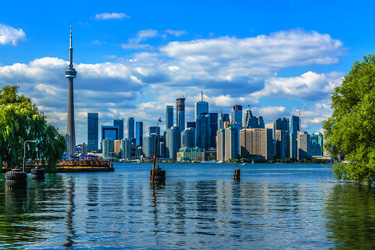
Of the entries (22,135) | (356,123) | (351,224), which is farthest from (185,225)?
(22,135)


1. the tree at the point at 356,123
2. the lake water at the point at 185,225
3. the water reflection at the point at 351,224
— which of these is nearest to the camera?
the lake water at the point at 185,225

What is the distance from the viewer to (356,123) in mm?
52469

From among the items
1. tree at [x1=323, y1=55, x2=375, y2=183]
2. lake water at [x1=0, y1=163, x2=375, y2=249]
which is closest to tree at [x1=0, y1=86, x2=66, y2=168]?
lake water at [x1=0, y1=163, x2=375, y2=249]

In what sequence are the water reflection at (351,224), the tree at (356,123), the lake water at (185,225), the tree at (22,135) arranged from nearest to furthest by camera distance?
the lake water at (185,225) → the water reflection at (351,224) → the tree at (356,123) → the tree at (22,135)

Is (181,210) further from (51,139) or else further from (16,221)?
(51,139)

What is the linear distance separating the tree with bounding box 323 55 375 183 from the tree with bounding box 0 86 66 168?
160ft

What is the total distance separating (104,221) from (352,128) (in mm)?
33896

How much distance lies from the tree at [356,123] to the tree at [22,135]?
48879 millimetres

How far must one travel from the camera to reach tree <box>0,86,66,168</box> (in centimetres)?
7762

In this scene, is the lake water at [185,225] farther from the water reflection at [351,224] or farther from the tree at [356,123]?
the tree at [356,123]

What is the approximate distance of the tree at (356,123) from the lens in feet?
173

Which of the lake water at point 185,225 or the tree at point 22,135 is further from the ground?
the tree at point 22,135

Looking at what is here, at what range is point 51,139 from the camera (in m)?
88.0

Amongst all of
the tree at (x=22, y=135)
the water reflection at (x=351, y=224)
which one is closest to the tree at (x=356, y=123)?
the water reflection at (x=351, y=224)
